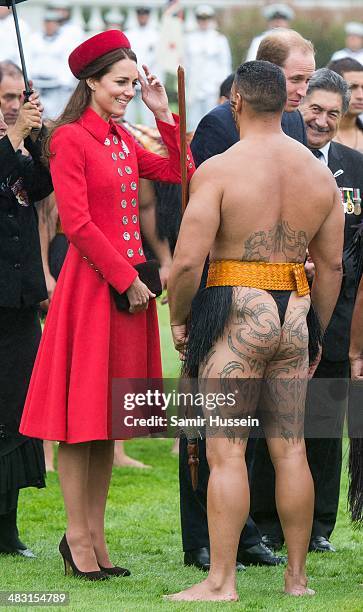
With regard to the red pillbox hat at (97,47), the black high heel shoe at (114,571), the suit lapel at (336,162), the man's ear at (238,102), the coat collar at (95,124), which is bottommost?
the black high heel shoe at (114,571)

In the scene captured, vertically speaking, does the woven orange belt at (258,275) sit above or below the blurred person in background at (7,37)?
below

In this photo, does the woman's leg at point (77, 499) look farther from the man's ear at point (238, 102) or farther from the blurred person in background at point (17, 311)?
the man's ear at point (238, 102)

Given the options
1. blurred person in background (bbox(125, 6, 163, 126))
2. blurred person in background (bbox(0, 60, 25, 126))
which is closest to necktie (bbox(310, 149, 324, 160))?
blurred person in background (bbox(0, 60, 25, 126))

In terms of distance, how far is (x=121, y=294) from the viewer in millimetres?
5730

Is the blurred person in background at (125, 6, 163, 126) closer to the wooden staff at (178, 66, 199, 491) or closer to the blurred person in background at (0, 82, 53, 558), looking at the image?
the blurred person in background at (0, 82, 53, 558)

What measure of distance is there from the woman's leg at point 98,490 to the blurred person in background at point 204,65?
15599 mm

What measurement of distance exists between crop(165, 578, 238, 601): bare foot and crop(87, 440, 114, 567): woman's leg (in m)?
0.65

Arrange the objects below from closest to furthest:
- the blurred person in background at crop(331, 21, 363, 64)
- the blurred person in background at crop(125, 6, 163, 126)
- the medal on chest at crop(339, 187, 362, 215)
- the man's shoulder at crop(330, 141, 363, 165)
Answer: the medal on chest at crop(339, 187, 362, 215) → the man's shoulder at crop(330, 141, 363, 165) → the blurred person in background at crop(331, 21, 363, 64) → the blurred person in background at crop(125, 6, 163, 126)

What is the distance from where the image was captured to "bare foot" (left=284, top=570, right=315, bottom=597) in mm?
5496

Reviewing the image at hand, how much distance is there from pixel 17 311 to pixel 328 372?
159 cm

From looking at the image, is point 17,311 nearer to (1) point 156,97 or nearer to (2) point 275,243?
(1) point 156,97

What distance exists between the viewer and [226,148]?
6.29 metres

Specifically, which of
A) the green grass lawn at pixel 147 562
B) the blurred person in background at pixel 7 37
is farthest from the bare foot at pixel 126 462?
the blurred person in background at pixel 7 37

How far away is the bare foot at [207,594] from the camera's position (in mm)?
5324
